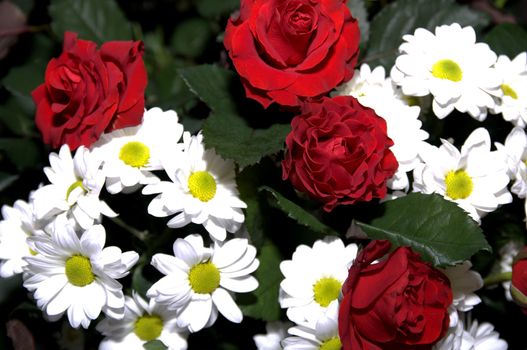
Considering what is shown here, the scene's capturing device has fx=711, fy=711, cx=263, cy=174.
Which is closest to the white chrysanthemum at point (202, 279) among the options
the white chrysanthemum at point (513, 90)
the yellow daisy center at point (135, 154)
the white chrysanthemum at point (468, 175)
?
the yellow daisy center at point (135, 154)

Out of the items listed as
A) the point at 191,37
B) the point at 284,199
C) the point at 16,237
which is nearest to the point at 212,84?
the point at 284,199

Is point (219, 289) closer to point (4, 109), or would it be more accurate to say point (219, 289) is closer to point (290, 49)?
point (290, 49)

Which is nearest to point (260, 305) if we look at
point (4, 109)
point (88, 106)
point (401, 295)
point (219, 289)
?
point (219, 289)

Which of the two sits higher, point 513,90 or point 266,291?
point 513,90

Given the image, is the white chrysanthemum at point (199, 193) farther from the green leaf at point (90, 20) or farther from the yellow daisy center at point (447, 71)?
the green leaf at point (90, 20)

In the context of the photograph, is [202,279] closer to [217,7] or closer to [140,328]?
[140,328]

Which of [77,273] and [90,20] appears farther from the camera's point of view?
[90,20]
